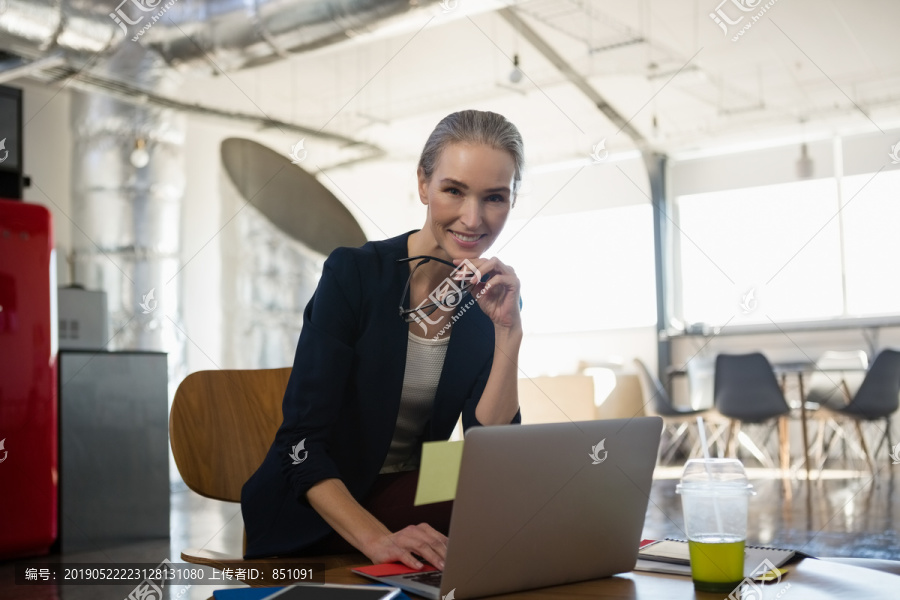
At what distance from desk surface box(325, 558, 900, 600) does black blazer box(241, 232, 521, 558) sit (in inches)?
8.7

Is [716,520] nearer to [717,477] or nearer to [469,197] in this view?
[717,477]

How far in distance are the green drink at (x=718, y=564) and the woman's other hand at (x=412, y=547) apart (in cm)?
25

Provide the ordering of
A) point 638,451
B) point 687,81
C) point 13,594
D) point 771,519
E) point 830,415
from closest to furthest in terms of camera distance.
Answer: point 638,451 < point 13,594 < point 771,519 < point 830,415 < point 687,81

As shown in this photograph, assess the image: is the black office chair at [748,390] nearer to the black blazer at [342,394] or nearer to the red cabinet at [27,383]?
the red cabinet at [27,383]

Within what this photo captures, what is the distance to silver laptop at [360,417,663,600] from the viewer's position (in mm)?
728

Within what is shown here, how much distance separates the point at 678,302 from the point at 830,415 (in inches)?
113

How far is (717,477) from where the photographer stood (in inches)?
32.3

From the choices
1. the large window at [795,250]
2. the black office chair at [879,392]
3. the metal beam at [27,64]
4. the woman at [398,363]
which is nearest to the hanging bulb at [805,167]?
the large window at [795,250]

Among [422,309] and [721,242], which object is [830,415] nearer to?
[721,242]

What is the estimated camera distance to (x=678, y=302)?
8.41m

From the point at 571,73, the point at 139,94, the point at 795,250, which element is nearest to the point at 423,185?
the point at 139,94

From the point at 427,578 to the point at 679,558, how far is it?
0.31 m

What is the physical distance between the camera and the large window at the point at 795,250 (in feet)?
24.2

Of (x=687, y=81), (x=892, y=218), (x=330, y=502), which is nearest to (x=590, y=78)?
(x=687, y=81)
